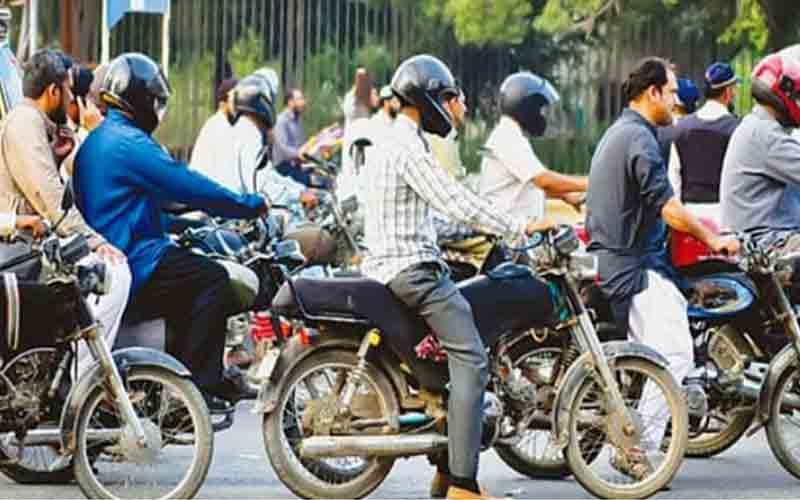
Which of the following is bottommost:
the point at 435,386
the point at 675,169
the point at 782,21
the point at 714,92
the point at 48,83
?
the point at 782,21

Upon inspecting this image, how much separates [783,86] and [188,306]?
9.89 ft

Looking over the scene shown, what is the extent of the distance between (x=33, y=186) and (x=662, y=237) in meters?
2.81

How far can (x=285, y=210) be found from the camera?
15258 millimetres

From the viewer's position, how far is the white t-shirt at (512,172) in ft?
37.3

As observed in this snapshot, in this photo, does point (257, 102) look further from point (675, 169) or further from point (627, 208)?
point (627, 208)

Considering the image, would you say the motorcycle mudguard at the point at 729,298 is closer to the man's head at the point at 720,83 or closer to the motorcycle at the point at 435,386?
the motorcycle at the point at 435,386

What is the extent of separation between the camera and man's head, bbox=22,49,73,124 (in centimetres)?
1062

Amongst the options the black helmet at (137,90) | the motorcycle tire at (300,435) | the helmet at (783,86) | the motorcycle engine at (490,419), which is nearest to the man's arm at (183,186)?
the black helmet at (137,90)

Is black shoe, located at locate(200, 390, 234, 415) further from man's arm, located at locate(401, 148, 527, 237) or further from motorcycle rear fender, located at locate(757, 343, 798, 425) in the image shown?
motorcycle rear fender, located at locate(757, 343, 798, 425)

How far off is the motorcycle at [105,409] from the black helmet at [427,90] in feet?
4.62

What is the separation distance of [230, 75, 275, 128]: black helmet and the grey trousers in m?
4.03

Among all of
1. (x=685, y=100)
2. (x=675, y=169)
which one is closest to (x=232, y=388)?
(x=675, y=169)

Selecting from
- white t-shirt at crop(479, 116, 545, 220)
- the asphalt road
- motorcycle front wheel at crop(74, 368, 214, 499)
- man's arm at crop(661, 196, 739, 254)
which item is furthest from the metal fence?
motorcycle front wheel at crop(74, 368, 214, 499)

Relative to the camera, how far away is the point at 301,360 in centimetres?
951
